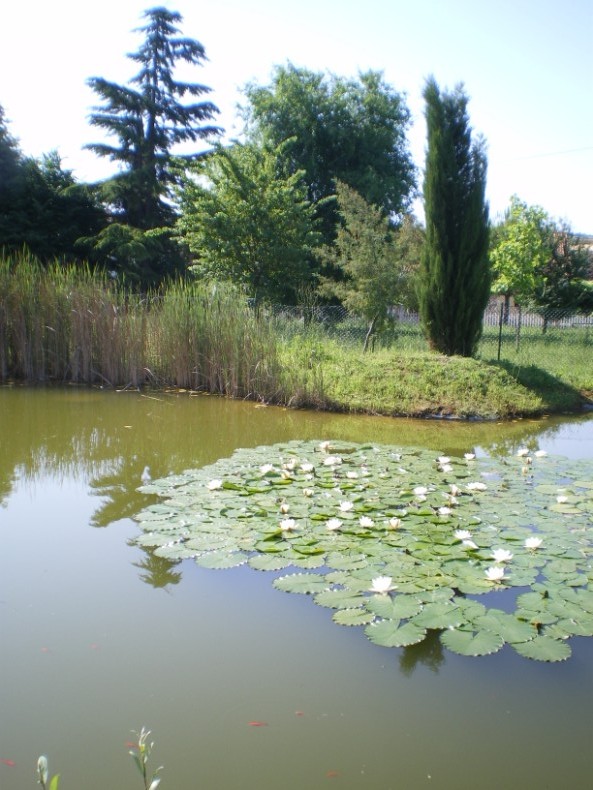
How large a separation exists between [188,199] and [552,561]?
12.8 m

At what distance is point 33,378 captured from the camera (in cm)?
943

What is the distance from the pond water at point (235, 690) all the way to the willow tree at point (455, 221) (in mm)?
6780

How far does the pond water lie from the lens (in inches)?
69.3

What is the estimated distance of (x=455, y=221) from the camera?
30.4 ft

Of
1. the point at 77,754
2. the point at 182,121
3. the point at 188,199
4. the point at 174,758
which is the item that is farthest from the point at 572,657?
the point at 182,121

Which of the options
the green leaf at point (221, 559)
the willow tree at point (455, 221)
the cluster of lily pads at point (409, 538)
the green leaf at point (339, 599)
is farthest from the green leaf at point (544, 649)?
the willow tree at point (455, 221)

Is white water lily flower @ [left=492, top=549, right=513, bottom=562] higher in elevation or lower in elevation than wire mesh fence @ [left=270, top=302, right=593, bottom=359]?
lower

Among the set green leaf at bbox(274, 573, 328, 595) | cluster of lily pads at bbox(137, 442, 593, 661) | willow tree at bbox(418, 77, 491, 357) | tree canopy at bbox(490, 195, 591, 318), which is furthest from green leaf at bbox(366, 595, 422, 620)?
tree canopy at bbox(490, 195, 591, 318)

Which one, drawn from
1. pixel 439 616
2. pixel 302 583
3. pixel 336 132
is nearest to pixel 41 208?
pixel 336 132

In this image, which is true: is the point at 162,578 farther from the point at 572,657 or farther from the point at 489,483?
the point at 489,483

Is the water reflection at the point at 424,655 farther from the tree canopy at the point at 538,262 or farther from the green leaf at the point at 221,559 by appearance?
the tree canopy at the point at 538,262

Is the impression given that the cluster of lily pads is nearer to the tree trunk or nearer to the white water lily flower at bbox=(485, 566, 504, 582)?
the white water lily flower at bbox=(485, 566, 504, 582)

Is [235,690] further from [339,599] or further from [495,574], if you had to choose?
[495,574]

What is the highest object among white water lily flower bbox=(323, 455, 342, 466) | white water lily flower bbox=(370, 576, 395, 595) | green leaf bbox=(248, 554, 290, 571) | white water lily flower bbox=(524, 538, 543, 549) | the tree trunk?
the tree trunk
